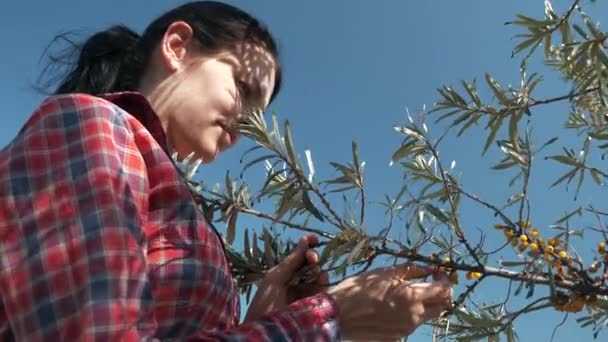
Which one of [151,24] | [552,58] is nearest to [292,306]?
[151,24]

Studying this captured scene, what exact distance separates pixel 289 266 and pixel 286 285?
3 centimetres

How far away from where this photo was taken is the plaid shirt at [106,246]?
0.59 metres

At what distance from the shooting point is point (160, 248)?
72cm

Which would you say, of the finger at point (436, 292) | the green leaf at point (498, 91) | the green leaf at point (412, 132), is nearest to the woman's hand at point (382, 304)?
the finger at point (436, 292)

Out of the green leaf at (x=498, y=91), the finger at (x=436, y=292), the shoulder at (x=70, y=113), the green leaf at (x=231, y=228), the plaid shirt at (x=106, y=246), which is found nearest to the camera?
the plaid shirt at (x=106, y=246)

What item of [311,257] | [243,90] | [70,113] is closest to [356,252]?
[311,257]

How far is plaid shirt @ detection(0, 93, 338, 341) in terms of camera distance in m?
0.59

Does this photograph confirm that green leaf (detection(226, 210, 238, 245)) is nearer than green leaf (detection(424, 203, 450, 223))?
No

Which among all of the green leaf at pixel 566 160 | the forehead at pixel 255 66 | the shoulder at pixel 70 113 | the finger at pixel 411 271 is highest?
the forehead at pixel 255 66

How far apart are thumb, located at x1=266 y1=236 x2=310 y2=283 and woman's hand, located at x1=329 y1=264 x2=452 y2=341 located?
0.18m

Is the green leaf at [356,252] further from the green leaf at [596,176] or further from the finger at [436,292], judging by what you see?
the green leaf at [596,176]

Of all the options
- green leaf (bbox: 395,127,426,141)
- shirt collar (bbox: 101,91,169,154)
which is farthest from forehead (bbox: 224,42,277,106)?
green leaf (bbox: 395,127,426,141)

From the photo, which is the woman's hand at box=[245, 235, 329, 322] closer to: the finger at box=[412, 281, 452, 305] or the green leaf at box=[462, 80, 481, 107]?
the finger at box=[412, 281, 452, 305]

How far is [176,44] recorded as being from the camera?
1084 millimetres
